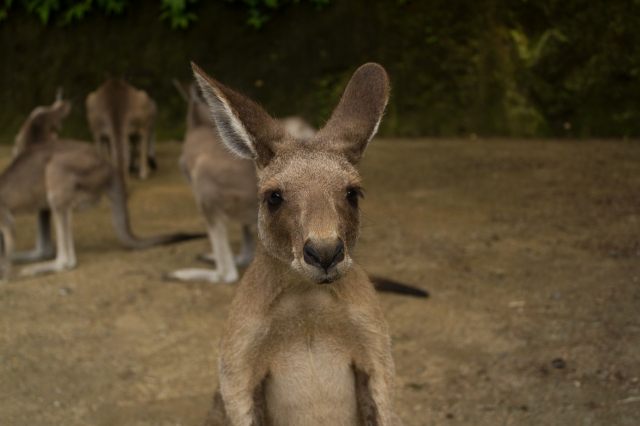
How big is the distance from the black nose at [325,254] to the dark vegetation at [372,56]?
9.47 meters

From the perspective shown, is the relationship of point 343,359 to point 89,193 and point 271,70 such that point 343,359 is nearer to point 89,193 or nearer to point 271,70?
point 89,193

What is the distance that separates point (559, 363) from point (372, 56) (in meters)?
8.27

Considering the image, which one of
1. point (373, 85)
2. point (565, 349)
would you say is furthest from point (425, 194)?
point (373, 85)

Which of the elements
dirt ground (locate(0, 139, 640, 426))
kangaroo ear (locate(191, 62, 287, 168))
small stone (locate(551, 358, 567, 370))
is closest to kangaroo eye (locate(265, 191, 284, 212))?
kangaroo ear (locate(191, 62, 287, 168))

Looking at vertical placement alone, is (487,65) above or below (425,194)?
above

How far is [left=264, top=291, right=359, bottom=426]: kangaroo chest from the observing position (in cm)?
267

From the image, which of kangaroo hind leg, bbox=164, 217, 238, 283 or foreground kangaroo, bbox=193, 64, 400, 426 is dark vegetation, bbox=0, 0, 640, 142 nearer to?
kangaroo hind leg, bbox=164, 217, 238, 283

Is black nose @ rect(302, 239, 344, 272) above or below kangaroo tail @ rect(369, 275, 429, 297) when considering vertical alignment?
above

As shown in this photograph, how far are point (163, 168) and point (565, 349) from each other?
7338 millimetres

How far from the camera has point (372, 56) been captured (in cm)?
1191

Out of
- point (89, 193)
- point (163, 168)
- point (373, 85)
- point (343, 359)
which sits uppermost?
point (373, 85)

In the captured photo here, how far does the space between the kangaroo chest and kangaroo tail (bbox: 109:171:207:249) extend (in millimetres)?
4576

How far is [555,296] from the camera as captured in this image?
5379mm

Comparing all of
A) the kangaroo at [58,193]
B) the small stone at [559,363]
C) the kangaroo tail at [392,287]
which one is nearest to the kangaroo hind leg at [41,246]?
the kangaroo at [58,193]
